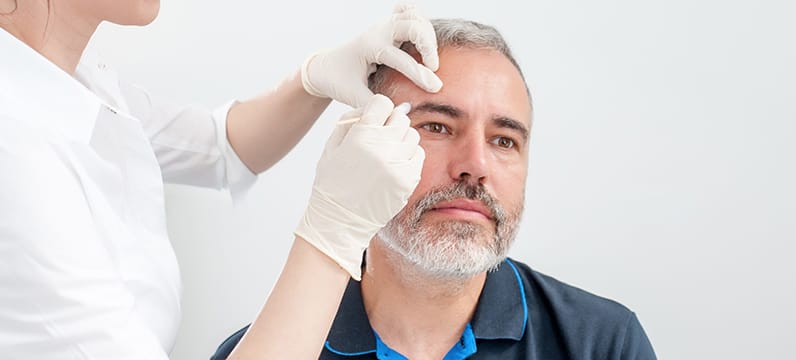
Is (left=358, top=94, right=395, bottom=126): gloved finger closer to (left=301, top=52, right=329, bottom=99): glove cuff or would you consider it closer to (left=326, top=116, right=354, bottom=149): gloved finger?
(left=326, top=116, right=354, bottom=149): gloved finger

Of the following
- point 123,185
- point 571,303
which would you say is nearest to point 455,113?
point 571,303

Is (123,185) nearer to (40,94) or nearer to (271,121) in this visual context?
(40,94)

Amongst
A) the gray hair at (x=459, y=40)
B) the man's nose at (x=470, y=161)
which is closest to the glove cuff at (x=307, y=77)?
the gray hair at (x=459, y=40)

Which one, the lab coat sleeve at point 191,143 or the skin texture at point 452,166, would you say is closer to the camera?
the skin texture at point 452,166

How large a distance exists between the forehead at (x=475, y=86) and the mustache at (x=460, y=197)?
125 millimetres

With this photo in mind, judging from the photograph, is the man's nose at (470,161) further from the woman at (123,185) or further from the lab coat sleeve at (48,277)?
the lab coat sleeve at (48,277)

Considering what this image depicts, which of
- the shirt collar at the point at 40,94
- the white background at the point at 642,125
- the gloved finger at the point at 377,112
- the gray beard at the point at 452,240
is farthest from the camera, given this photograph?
the white background at the point at 642,125

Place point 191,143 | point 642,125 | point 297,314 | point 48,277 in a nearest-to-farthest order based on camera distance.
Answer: point 48,277 → point 297,314 → point 191,143 → point 642,125

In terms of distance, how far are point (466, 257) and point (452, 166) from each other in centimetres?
15

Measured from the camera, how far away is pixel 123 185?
1.38m

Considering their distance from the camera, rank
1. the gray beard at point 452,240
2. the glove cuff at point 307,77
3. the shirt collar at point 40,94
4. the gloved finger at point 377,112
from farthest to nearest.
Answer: the glove cuff at point 307,77 < the gray beard at point 452,240 < the gloved finger at point 377,112 < the shirt collar at point 40,94

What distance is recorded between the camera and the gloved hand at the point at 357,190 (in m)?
1.19

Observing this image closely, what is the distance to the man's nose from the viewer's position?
4.59 ft

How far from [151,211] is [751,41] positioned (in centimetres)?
142
